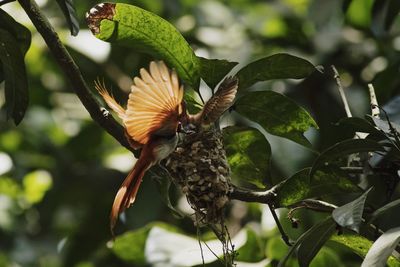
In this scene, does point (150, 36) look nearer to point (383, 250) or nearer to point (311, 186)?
point (311, 186)

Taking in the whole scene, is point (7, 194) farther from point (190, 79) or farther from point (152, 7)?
point (190, 79)

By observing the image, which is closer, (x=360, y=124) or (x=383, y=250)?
(x=383, y=250)

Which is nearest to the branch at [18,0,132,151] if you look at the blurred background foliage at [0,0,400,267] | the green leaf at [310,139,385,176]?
the green leaf at [310,139,385,176]

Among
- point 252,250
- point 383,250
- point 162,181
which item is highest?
point 383,250

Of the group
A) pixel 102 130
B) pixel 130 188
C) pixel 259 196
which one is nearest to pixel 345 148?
pixel 259 196

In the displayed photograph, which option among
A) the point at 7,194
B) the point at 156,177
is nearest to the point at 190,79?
the point at 156,177

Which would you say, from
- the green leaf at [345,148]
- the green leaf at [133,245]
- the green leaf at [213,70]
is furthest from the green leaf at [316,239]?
the green leaf at [133,245]

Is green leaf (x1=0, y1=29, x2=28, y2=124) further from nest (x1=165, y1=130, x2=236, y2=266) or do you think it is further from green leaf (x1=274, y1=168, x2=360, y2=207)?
green leaf (x1=274, y1=168, x2=360, y2=207)
